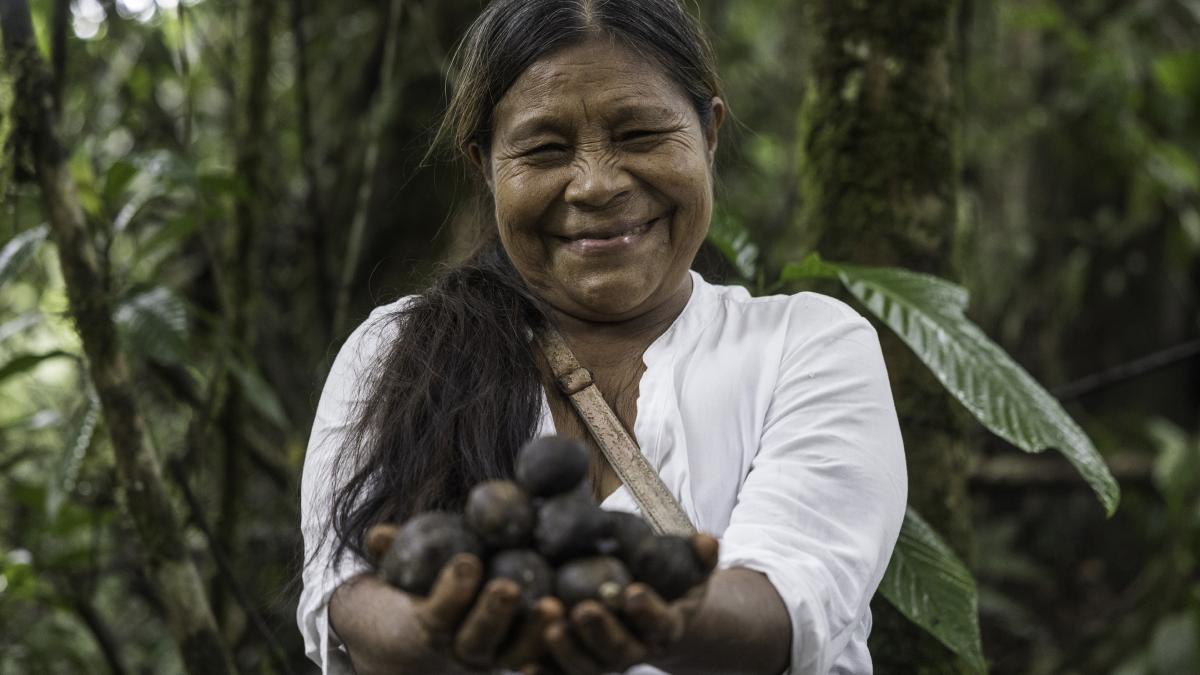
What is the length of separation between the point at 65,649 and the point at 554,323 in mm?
1820

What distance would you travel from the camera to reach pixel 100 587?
11.9ft

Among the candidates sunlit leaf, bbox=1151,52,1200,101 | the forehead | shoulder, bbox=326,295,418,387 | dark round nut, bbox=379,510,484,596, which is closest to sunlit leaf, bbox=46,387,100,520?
shoulder, bbox=326,295,418,387

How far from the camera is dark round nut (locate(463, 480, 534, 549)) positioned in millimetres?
1096

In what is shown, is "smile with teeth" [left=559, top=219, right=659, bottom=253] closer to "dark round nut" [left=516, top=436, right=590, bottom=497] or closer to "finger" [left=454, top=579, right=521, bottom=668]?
"dark round nut" [left=516, top=436, right=590, bottom=497]

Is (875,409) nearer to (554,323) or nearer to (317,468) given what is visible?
(554,323)

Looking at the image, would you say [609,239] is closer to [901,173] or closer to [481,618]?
[481,618]

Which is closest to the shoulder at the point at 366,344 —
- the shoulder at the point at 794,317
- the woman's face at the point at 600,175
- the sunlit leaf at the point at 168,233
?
the woman's face at the point at 600,175

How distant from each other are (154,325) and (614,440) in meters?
1.17

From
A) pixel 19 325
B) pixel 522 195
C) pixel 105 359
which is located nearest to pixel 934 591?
pixel 522 195

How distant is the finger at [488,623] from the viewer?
Result: 1.03 metres

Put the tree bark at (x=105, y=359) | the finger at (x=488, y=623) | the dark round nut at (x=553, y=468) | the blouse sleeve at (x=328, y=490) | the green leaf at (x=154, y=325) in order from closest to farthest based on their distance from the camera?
the finger at (x=488, y=623) → the dark round nut at (x=553, y=468) → the blouse sleeve at (x=328, y=490) → the tree bark at (x=105, y=359) → the green leaf at (x=154, y=325)

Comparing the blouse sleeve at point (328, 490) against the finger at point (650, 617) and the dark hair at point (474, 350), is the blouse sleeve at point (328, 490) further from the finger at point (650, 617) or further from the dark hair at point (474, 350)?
the finger at point (650, 617)

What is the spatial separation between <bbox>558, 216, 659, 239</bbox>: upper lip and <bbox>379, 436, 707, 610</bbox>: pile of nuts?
0.57 m

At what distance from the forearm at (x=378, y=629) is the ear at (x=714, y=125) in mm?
858
